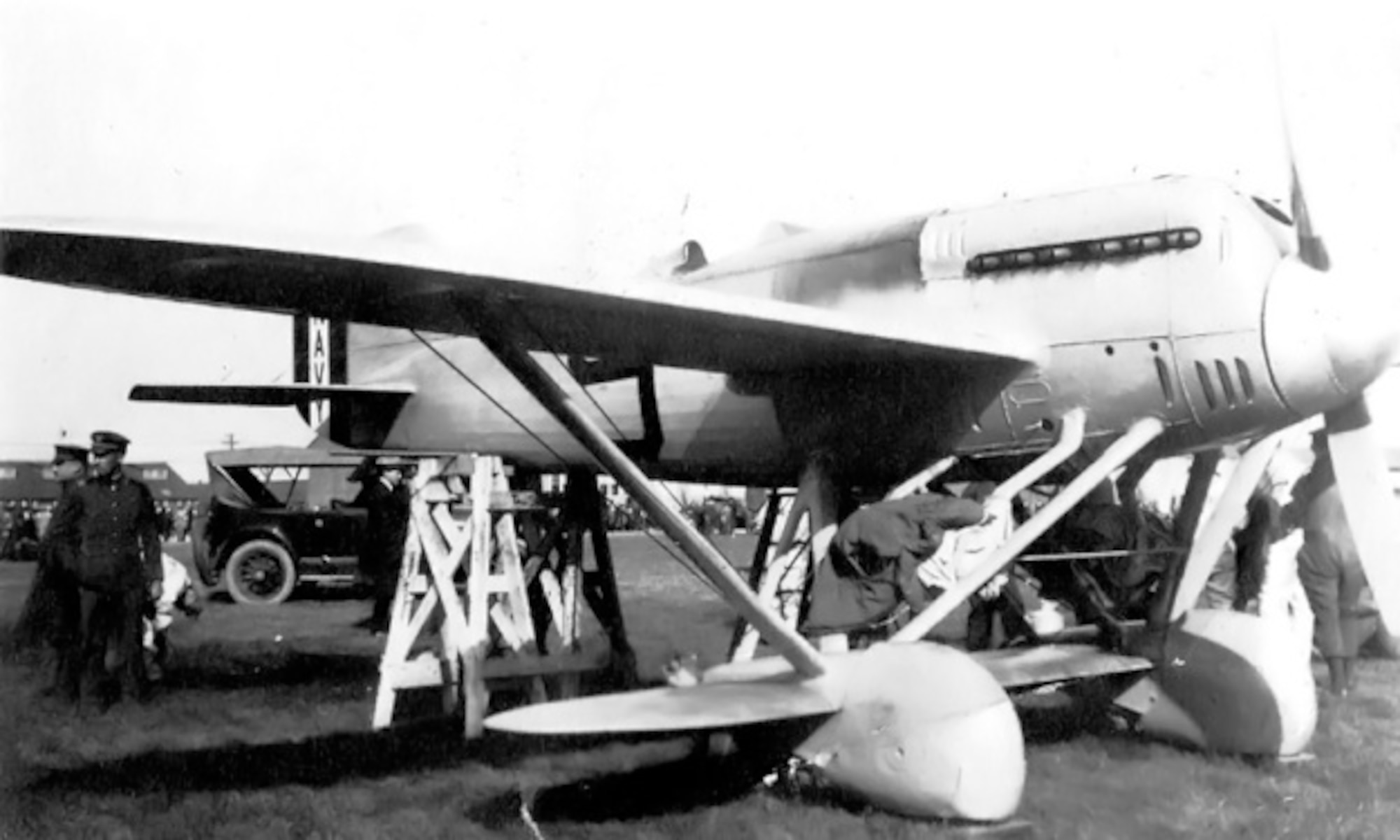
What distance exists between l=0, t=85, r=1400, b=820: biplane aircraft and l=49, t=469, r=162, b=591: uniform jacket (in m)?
3.18

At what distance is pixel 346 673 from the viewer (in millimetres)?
10000

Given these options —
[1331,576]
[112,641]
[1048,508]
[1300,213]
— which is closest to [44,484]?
[112,641]

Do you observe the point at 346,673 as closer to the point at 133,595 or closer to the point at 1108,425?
the point at 133,595

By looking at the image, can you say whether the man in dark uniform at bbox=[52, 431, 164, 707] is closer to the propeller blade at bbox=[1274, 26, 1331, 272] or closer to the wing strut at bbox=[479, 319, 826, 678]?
the wing strut at bbox=[479, 319, 826, 678]

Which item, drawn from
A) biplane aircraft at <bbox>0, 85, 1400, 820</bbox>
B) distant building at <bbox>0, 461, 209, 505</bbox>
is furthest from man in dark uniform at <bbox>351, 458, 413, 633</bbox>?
distant building at <bbox>0, 461, 209, 505</bbox>

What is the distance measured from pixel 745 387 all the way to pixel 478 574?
191cm

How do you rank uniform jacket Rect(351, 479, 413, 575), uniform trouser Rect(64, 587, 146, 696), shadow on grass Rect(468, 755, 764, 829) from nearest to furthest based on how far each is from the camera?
1. shadow on grass Rect(468, 755, 764, 829)
2. uniform trouser Rect(64, 587, 146, 696)
3. uniform jacket Rect(351, 479, 413, 575)

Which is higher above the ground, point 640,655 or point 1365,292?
point 1365,292

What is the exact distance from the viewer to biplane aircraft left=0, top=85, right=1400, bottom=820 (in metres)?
5.05

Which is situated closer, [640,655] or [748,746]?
[748,746]

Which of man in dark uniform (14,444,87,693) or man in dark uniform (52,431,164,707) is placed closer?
man in dark uniform (52,431,164,707)

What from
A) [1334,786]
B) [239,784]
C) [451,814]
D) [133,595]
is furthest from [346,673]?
[1334,786]

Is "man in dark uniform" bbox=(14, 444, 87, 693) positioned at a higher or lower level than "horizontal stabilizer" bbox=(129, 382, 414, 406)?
lower

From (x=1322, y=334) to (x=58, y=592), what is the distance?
25.9 feet
